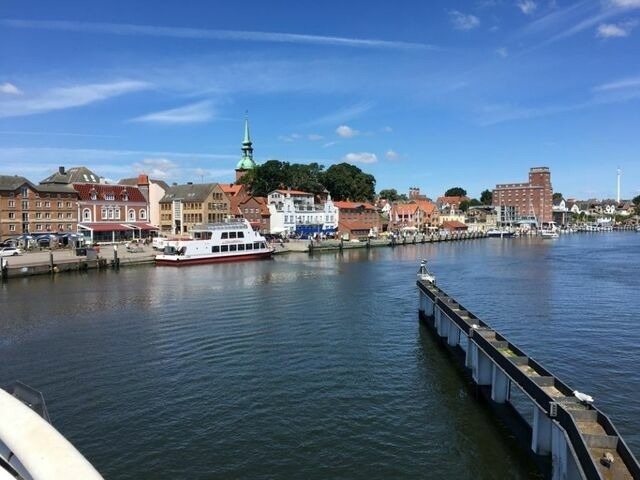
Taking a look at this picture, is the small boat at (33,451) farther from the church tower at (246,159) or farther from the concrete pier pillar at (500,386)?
the church tower at (246,159)

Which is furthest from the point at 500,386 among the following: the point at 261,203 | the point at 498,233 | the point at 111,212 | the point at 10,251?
the point at 498,233

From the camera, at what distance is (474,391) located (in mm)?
18953

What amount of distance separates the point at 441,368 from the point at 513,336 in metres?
7.13

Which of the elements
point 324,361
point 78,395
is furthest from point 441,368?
point 78,395

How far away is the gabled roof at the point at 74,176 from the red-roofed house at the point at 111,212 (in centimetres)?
823

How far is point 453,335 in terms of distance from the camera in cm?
2417

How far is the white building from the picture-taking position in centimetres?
10419

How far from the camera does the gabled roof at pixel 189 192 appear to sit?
93688 mm

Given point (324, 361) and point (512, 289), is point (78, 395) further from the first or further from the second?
point (512, 289)

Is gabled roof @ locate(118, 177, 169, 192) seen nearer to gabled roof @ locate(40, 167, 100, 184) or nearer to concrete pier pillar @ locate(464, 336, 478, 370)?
gabled roof @ locate(40, 167, 100, 184)

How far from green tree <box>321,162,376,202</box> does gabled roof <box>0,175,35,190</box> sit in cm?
7032

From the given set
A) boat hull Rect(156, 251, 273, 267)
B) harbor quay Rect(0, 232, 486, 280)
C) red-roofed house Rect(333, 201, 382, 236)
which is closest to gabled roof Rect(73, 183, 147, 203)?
harbor quay Rect(0, 232, 486, 280)

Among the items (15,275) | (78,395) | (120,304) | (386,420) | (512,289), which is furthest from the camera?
(15,275)

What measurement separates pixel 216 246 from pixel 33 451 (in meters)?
64.3
